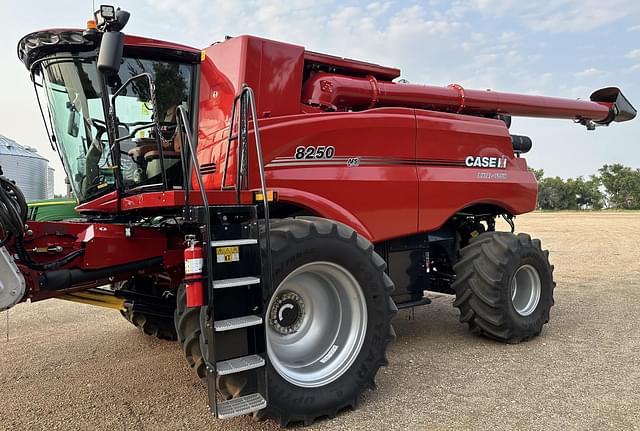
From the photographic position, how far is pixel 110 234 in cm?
378

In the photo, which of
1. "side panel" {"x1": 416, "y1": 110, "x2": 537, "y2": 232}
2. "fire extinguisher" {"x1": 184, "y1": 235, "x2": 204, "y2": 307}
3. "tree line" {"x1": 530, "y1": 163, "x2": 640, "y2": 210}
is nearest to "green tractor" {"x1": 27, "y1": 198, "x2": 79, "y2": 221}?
"fire extinguisher" {"x1": 184, "y1": 235, "x2": 204, "y2": 307}

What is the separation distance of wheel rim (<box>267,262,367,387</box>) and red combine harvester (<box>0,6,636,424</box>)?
1 cm

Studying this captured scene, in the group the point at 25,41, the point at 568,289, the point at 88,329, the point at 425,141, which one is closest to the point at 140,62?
the point at 25,41

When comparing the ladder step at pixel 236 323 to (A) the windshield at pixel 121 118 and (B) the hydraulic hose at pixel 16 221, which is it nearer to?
(B) the hydraulic hose at pixel 16 221

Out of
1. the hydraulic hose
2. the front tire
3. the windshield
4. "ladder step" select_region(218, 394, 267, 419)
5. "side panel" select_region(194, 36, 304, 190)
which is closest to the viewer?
"ladder step" select_region(218, 394, 267, 419)

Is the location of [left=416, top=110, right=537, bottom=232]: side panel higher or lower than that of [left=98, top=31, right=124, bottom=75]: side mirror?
lower

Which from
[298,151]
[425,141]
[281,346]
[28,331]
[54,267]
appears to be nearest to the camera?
[54,267]

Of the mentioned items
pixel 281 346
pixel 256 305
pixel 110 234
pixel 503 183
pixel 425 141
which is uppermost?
pixel 425 141

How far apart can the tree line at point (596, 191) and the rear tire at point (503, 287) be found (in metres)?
80.2

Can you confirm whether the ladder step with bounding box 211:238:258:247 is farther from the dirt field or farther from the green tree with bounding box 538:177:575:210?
the green tree with bounding box 538:177:575:210

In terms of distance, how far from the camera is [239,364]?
3143mm

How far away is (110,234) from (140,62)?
146 cm

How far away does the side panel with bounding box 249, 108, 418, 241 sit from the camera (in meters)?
4.37

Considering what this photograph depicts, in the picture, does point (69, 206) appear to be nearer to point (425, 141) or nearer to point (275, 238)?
point (275, 238)
